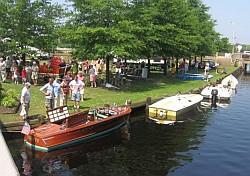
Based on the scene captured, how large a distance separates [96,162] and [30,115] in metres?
5.41

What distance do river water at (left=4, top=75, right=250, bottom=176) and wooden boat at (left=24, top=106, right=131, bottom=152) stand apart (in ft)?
1.26

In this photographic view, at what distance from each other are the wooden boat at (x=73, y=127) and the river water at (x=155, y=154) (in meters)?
0.38

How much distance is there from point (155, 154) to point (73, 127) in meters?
4.00

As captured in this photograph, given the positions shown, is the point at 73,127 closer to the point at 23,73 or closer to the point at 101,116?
the point at 101,116

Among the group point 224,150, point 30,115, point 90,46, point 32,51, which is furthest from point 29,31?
point 224,150

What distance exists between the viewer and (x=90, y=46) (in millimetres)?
32969

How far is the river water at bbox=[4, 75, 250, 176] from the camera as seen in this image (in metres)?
17.3

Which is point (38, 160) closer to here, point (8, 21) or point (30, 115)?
point (30, 115)

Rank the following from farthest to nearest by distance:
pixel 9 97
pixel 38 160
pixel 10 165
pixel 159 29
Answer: pixel 159 29 → pixel 9 97 → pixel 38 160 → pixel 10 165

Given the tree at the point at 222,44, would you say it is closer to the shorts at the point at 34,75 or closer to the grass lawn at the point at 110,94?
the grass lawn at the point at 110,94

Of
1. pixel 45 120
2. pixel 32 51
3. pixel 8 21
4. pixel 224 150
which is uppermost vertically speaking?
pixel 8 21

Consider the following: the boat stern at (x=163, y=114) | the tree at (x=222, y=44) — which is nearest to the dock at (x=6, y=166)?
the boat stern at (x=163, y=114)

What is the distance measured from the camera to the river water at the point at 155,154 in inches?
682

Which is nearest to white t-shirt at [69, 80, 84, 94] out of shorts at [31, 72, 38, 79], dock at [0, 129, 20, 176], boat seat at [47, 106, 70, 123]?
boat seat at [47, 106, 70, 123]
